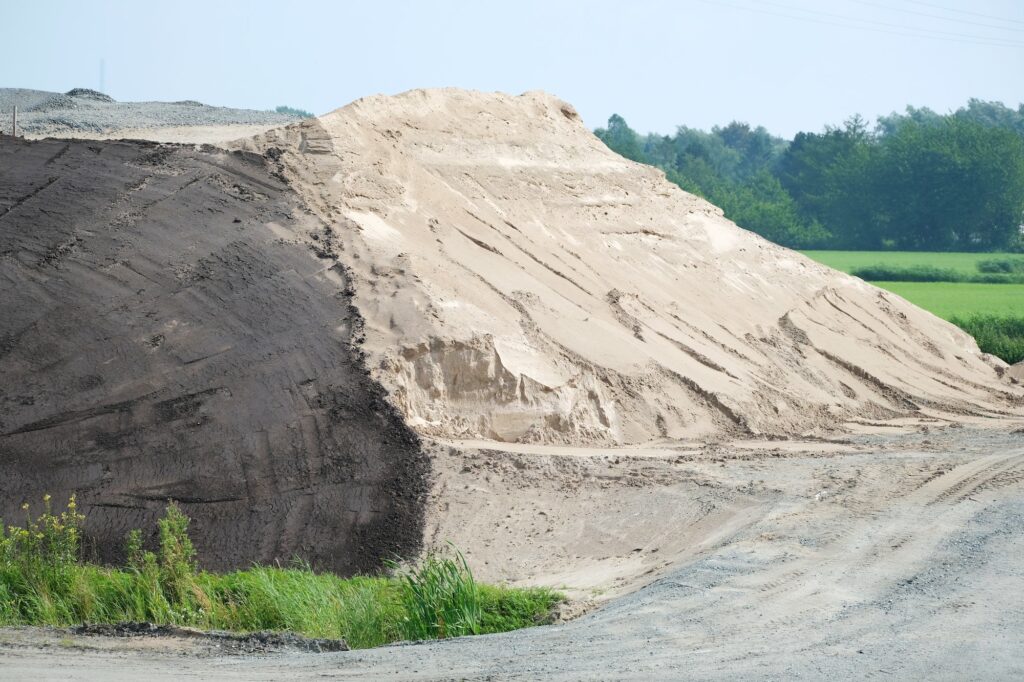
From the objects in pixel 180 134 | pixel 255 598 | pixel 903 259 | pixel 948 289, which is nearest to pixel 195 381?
pixel 255 598

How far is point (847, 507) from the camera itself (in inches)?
375

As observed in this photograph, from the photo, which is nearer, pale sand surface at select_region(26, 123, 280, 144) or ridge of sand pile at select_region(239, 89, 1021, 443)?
ridge of sand pile at select_region(239, 89, 1021, 443)

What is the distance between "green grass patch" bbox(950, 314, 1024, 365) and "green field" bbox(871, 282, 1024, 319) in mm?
2141

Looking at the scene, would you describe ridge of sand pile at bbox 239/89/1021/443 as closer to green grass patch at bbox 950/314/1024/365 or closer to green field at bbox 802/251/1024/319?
green grass patch at bbox 950/314/1024/365

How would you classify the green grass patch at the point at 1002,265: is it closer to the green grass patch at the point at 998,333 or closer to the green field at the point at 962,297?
the green field at the point at 962,297

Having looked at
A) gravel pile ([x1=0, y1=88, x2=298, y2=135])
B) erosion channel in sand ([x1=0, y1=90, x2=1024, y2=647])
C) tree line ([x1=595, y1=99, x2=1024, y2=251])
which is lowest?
erosion channel in sand ([x1=0, y1=90, x2=1024, y2=647])

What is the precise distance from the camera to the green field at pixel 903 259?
44.3 m

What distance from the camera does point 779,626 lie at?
22.7 feet

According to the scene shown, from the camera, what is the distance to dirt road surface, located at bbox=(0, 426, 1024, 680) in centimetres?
626

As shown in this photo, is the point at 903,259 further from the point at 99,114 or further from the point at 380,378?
the point at 380,378

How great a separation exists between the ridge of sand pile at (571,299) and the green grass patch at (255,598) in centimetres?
289

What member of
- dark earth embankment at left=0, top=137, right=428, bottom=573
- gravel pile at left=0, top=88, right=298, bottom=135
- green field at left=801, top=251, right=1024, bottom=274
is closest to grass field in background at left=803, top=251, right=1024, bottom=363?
green field at left=801, top=251, right=1024, bottom=274

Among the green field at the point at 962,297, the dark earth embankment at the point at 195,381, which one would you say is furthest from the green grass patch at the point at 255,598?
the green field at the point at 962,297

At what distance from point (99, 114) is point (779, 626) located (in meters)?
13.9
